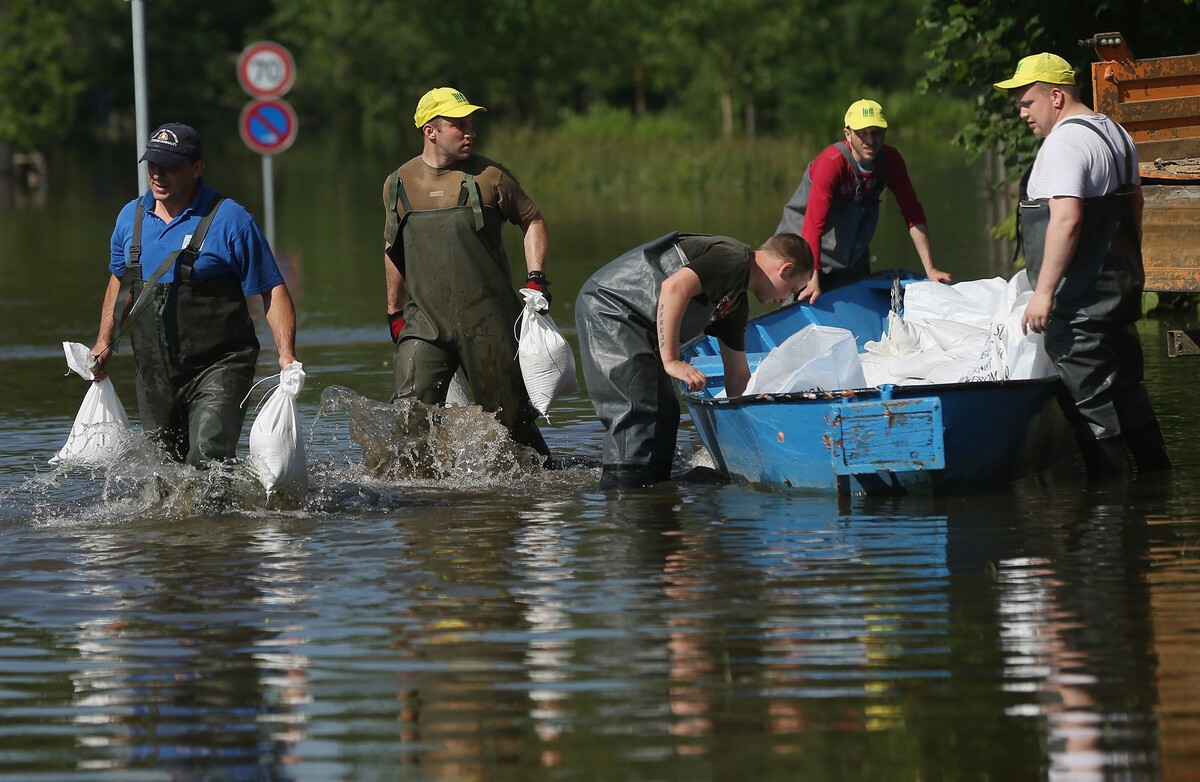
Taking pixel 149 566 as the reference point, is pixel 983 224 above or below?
above

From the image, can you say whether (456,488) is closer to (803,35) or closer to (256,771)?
(256,771)

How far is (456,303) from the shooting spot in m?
9.66

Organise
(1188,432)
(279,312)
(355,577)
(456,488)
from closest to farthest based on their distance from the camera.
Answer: (355,577)
(279,312)
(456,488)
(1188,432)

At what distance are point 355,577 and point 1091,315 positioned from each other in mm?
→ 3479

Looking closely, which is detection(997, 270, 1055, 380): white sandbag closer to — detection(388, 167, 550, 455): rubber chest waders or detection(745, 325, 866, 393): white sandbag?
detection(745, 325, 866, 393): white sandbag

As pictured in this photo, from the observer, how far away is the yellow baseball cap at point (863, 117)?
10789 mm

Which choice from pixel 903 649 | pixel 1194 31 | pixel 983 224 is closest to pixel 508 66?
pixel 983 224

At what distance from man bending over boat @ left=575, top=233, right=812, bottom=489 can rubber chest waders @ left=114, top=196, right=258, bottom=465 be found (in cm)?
161

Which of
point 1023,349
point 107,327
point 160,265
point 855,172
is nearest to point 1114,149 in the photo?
point 1023,349

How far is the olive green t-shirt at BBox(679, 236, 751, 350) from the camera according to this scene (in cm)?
847

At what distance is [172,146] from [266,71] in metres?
11.2

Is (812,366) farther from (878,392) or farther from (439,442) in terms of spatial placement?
(439,442)

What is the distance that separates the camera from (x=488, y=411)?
988 centimetres

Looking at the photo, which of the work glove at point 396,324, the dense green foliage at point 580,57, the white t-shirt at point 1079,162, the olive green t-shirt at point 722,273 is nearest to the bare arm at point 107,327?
the work glove at point 396,324
